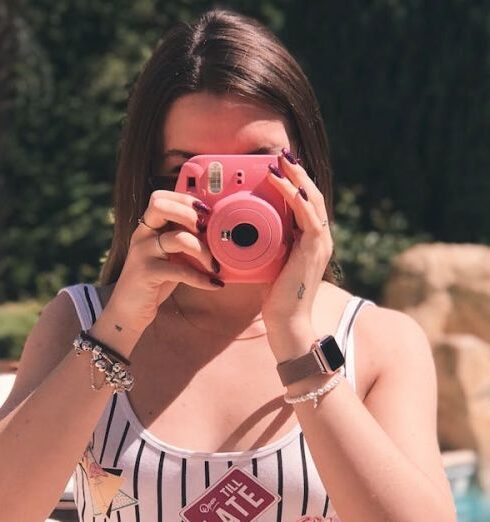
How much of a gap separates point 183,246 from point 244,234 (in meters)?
0.08

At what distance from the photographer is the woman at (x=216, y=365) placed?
1.29m

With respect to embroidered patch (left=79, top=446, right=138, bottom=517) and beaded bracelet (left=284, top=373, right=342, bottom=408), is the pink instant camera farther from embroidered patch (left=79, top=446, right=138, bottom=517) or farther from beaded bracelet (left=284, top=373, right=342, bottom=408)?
embroidered patch (left=79, top=446, right=138, bottom=517)

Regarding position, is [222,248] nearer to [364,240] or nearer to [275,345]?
[275,345]

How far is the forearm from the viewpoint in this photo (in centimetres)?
127

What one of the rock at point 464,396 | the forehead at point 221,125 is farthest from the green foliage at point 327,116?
the forehead at point 221,125

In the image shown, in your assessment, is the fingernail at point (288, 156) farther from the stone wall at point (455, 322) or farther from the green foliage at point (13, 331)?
the stone wall at point (455, 322)

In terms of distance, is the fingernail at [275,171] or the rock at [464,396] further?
the rock at [464,396]

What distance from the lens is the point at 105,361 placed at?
1.32 m

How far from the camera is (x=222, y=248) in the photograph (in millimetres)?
1304

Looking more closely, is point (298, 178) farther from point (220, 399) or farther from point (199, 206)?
point (220, 399)

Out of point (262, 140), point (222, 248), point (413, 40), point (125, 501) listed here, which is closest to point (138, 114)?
point (262, 140)

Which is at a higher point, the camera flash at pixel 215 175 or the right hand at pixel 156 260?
the camera flash at pixel 215 175

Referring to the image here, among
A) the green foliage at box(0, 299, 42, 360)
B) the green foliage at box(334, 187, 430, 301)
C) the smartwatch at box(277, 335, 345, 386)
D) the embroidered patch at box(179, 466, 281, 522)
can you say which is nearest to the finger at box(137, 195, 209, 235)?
the smartwatch at box(277, 335, 345, 386)

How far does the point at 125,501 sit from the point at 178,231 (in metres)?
0.41
